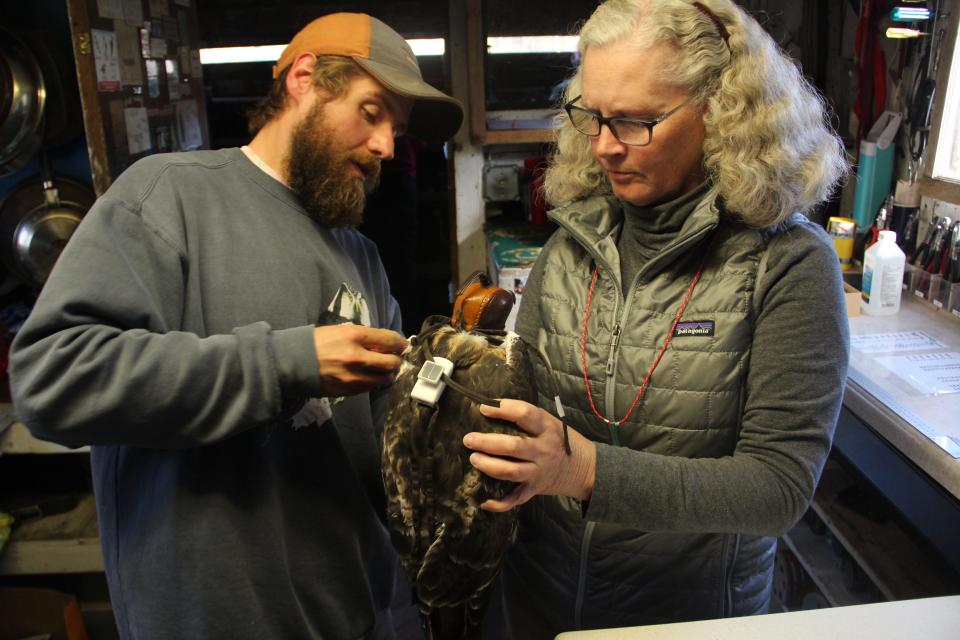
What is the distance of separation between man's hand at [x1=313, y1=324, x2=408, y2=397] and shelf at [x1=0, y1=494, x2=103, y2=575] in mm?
1975

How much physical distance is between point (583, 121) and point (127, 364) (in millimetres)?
930

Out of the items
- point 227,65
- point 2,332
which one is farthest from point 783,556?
point 227,65

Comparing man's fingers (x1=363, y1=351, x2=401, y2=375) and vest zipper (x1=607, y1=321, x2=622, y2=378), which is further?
vest zipper (x1=607, y1=321, x2=622, y2=378)

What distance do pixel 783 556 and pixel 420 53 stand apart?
3.13 meters

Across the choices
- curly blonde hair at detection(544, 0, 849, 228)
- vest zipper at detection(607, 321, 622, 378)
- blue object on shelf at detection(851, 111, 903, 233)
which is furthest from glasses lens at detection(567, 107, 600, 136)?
blue object on shelf at detection(851, 111, 903, 233)

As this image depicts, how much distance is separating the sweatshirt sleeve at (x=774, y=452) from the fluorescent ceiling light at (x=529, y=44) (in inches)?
108

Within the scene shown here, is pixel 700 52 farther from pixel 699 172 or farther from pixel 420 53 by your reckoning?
pixel 420 53

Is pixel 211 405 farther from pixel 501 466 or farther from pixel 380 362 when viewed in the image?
pixel 501 466

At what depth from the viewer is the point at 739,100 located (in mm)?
1181

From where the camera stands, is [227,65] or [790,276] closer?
[790,276]

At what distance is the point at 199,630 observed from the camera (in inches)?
46.9

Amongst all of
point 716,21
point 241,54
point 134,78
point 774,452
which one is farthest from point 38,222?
point 774,452

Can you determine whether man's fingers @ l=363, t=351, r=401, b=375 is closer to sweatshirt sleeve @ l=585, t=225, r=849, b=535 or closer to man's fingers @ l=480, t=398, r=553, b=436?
man's fingers @ l=480, t=398, r=553, b=436

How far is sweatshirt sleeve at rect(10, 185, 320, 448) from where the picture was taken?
0.98 metres
